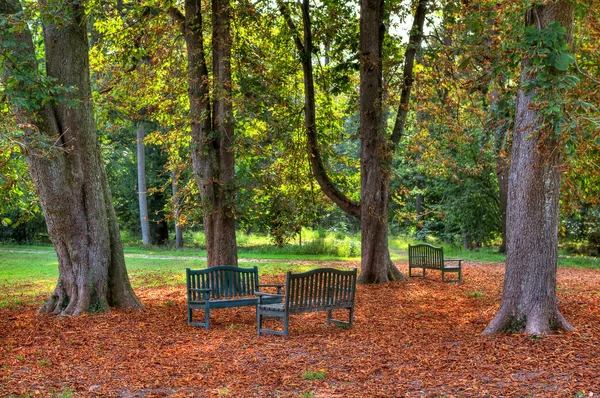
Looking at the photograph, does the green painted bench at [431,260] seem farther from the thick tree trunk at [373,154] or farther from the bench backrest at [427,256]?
the thick tree trunk at [373,154]

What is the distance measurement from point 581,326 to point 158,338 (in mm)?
6003

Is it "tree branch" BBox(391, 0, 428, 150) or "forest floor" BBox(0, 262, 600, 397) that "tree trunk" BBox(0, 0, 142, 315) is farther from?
"tree branch" BBox(391, 0, 428, 150)

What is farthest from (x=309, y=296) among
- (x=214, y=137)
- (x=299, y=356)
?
(x=214, y=137)

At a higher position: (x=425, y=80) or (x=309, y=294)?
(x=425, y=80)

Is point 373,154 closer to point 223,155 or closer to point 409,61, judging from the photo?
point 409,61

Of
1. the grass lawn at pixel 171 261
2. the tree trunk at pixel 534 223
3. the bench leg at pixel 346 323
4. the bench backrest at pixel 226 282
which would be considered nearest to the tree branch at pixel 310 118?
the grass lawn at pixel 171 261

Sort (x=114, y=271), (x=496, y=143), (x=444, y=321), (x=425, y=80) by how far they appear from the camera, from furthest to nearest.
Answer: (x=496, y=143) < (x=425, y=80) < (x=114, y=271) < (x=444, y=321)

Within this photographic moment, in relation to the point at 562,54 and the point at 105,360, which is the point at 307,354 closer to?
the point at 105,360

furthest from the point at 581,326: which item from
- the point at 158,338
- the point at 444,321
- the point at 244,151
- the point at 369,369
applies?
the point at 244,151

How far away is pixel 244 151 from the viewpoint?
13.3m

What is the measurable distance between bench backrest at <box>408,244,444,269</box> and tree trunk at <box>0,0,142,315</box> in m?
8.23

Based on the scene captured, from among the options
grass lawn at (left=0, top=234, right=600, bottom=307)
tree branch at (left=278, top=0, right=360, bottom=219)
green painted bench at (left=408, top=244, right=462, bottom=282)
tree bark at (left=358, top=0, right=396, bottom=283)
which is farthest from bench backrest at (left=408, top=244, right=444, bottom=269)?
grass lawn at (left=0, top=234, right=600, bottom=307)

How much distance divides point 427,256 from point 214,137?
6.76m

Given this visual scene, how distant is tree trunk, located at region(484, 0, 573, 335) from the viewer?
329 inches
